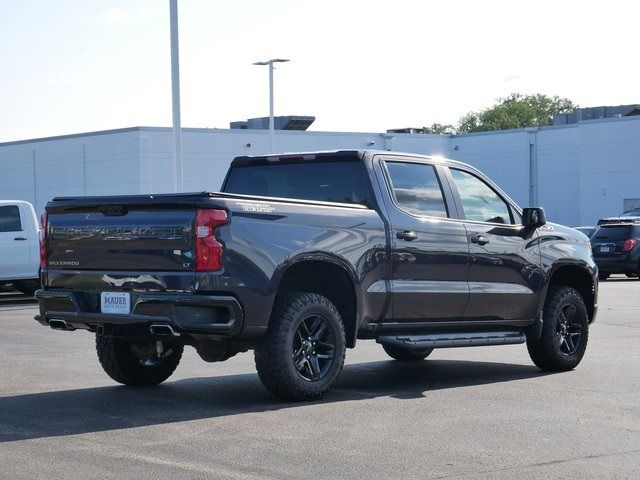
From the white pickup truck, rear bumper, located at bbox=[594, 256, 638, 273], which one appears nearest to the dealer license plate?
the white pickup truck

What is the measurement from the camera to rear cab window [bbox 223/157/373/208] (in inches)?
423

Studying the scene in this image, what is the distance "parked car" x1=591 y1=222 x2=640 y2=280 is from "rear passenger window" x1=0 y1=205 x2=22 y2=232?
1543 cm

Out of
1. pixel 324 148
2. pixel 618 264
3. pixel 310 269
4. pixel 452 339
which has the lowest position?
pixel 618 264

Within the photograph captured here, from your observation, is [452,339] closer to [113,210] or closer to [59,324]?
[113,210]

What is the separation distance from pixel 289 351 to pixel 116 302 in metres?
1.33

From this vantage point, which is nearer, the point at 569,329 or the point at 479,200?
the point at 479,200

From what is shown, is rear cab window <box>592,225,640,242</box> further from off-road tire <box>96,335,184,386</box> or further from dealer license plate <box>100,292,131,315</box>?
dealer license plate <box>100,292,131,315</box>

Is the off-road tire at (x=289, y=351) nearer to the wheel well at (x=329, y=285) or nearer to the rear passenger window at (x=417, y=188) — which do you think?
the wheel well at (x=329, y=285)

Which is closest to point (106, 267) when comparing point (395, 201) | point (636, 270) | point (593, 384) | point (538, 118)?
point (395, 201)

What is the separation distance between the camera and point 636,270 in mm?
32625

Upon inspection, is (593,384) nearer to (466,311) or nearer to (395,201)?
(466,311)

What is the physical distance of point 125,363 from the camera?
34.8 ft

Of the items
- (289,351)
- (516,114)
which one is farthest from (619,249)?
(516,114)

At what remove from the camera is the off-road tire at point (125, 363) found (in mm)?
10594
